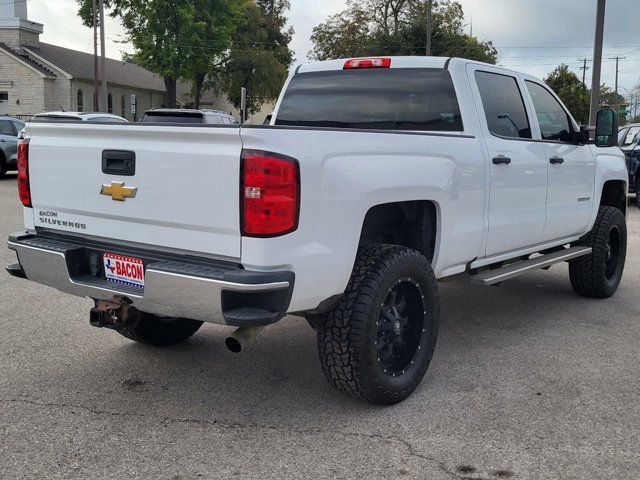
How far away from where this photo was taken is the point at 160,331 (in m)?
4.97

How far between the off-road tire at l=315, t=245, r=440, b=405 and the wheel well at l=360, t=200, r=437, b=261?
1.12 ft

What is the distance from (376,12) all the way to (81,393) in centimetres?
5392

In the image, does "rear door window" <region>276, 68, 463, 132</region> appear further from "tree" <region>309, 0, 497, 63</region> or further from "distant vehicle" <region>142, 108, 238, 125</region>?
"tree" <region>309, 0, 497, 63</region>

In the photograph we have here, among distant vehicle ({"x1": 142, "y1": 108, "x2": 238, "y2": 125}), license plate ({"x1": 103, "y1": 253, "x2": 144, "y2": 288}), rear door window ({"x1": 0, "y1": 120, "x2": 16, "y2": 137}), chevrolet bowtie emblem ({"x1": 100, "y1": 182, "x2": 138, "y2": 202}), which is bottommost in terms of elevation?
license plate ({"x1": 103, "y1": 253, "x2": 144, "y2": 288})

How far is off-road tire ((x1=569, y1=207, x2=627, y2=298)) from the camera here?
21.6 ft

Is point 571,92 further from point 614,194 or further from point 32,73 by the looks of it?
point 614,194

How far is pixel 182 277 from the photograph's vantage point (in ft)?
11.0

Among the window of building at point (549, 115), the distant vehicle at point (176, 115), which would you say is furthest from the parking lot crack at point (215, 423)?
the distant vehicle at point (176, 115)

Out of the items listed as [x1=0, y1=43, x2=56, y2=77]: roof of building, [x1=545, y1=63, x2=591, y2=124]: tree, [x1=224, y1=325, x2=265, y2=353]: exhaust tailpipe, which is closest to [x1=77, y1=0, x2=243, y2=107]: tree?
[x1=0, y1=43, x2=56, y2=77]: roof of building

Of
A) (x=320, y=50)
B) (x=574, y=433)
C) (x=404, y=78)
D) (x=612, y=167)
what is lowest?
(x=574, y=433)

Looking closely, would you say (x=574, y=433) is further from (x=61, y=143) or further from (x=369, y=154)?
(x=61, y=143)

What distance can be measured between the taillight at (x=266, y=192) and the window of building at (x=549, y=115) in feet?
10.3

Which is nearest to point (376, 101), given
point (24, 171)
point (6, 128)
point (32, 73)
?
point (24, 171)

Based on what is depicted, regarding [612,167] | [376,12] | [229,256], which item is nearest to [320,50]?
[376,12]
